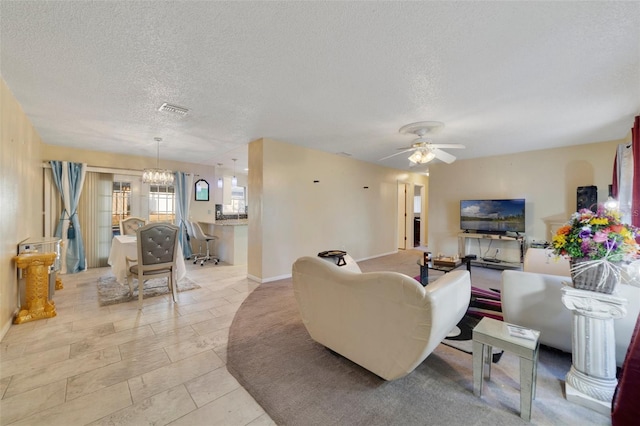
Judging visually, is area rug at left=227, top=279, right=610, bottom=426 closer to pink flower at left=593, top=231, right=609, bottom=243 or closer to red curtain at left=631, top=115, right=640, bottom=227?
pink flower at left=593, top=231, right=609, bottom=243

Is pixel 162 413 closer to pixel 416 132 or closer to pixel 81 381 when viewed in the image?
pixel 81 381

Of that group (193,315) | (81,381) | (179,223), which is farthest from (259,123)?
(179,223)

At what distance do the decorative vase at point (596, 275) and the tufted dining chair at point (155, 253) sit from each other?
4257 mm

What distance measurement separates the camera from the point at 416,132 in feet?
13.0

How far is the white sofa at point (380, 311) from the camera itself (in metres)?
1.55

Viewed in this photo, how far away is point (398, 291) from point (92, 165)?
265 inches

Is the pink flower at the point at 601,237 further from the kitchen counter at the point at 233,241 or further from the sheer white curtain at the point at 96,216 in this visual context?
the sheer white curtain at the point at 96,216

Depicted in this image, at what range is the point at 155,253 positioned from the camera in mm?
3443

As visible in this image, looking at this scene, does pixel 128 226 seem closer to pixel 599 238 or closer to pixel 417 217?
pixel 599 238

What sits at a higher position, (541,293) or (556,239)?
(556,239)

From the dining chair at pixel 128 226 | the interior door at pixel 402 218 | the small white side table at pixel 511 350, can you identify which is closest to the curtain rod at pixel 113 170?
the dining chair at pixel 128 226

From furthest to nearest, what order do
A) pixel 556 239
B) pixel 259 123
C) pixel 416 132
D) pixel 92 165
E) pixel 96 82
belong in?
pixel 92 165
pixel 416 132
pixel 259 123
pixel 96 82
pixel 556 239

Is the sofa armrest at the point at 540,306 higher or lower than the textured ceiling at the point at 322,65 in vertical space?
lower

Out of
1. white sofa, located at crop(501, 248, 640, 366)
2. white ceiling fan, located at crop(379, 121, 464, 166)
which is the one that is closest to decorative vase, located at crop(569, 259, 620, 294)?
white sofa, located at crop(501, 248, 640, 366)
